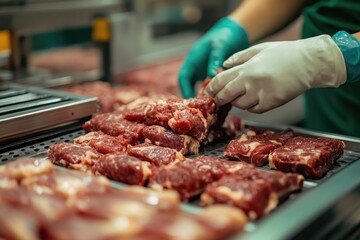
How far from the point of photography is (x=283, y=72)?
6.73 feet

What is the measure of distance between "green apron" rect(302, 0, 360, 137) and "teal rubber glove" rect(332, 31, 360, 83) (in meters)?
0.51

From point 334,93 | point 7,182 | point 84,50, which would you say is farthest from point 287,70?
point 84,50

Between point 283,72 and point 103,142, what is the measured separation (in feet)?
2.53

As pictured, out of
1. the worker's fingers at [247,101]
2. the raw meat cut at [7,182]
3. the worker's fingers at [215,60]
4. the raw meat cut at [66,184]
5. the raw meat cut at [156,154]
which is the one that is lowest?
the raw meat cut at [156,154]

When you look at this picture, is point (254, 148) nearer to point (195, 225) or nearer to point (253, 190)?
point (253, 190)

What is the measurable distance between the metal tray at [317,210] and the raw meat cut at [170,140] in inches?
12.8

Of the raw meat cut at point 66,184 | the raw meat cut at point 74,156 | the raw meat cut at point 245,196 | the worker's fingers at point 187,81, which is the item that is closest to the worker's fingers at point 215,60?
the worker's fingers at point 187,81

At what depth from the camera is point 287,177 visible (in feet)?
5.42

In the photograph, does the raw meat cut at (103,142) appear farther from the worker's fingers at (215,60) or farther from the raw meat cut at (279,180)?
the worker's fingers at (215,60)

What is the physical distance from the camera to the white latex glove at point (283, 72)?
2.05 meters

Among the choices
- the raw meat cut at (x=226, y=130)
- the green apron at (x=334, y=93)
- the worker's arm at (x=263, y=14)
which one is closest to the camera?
the raw meat cut at (x=226, y=130)

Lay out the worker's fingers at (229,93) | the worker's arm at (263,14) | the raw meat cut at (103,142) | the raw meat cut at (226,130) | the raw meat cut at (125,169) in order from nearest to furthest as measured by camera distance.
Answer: the raw meat cut at (125,169) → the raw meat cut at (103,142) → the worker's fingers at (229,93) → the raw meat cut at (226,130) → the worker's arm at (263,14)

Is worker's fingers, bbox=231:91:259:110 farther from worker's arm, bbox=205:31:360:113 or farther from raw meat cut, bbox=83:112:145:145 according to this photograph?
raw meat cut, bbox=83:112:145:145

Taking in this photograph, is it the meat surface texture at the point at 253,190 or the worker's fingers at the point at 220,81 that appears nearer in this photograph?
the meat surface texture at the point at 253,190
